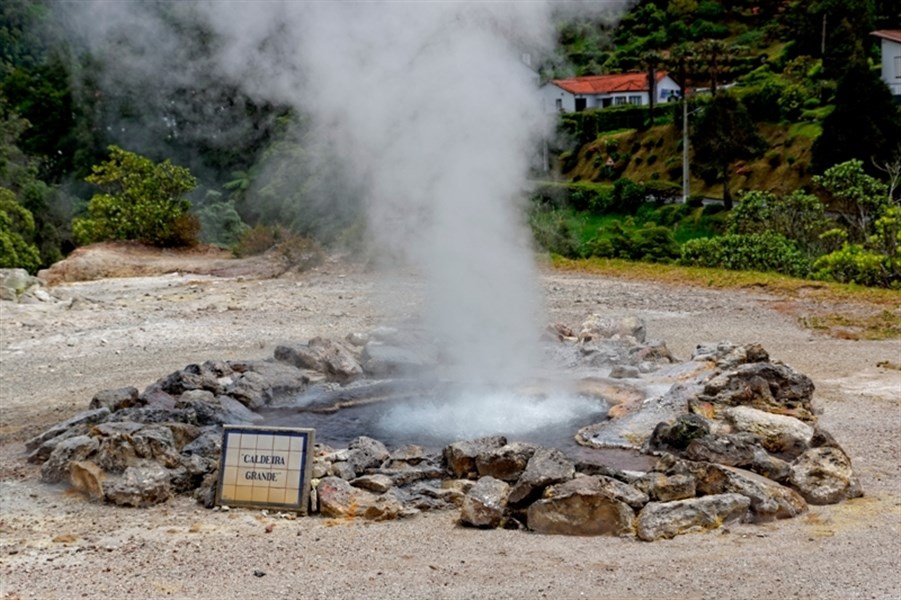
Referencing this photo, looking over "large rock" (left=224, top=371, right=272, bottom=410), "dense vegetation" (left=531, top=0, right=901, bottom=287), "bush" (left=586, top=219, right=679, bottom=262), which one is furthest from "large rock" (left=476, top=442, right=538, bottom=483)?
"bush" (left=586, top=219, right=679, bottom=262)

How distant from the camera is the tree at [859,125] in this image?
29.2 metres

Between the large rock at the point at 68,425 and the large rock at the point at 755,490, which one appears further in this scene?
the large rock at the point at 68,425

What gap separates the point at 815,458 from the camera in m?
6.41

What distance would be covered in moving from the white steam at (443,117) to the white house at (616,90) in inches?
544

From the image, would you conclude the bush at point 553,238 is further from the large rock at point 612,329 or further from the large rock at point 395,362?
the large rock at point 395,362

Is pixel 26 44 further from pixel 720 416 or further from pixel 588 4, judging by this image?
pixel 720 416

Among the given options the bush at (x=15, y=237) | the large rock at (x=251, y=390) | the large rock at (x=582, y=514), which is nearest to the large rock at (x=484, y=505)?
the large rock at (x=582, y=514)

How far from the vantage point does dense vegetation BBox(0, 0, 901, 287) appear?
1667 cm

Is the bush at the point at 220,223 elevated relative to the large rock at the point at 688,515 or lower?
elevated

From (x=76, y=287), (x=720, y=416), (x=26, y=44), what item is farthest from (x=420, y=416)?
(x=26, y=44)

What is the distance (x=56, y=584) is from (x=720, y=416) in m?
4.71

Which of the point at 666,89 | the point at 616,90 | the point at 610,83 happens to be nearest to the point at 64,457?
the point at 616,90

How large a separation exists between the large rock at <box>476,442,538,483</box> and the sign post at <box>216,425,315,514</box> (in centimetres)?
109

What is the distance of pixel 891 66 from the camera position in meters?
36.1
